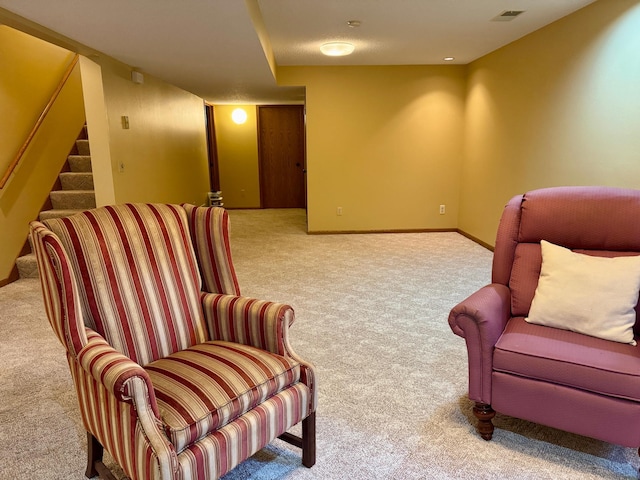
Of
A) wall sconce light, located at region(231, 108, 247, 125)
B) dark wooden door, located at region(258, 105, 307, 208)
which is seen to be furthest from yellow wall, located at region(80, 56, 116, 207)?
dark wooden door, located at region(258, 105, 307, 208)

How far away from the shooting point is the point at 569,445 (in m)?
1.86

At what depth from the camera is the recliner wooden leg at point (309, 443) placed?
1.73 meters

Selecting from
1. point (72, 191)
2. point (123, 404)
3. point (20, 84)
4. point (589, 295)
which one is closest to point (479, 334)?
point (589, 295)

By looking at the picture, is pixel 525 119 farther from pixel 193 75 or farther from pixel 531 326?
pixel 193 75

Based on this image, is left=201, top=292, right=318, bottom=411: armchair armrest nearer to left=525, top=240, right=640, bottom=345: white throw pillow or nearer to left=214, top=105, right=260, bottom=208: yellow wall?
left=525, top=240, right=640, bottom=345: white throw pillow

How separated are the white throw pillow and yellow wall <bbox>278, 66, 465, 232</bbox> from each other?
4.33 metres

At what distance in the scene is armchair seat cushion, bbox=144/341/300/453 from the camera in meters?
1.32

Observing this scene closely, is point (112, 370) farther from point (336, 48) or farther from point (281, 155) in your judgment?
point (281, 155)

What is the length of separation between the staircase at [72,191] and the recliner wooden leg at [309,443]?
3915 mm

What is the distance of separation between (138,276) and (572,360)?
1.71 meters

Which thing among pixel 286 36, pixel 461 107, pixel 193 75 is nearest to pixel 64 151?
pixel 193 75

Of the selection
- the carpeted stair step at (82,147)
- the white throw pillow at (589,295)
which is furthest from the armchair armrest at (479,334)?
the carpeted stair step at (82,147)

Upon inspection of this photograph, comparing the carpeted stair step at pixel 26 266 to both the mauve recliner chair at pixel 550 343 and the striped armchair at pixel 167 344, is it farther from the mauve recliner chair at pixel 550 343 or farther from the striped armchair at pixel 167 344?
the mauve recliner chair at pixel 550 343

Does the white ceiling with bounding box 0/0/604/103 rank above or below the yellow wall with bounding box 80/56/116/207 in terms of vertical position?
above
